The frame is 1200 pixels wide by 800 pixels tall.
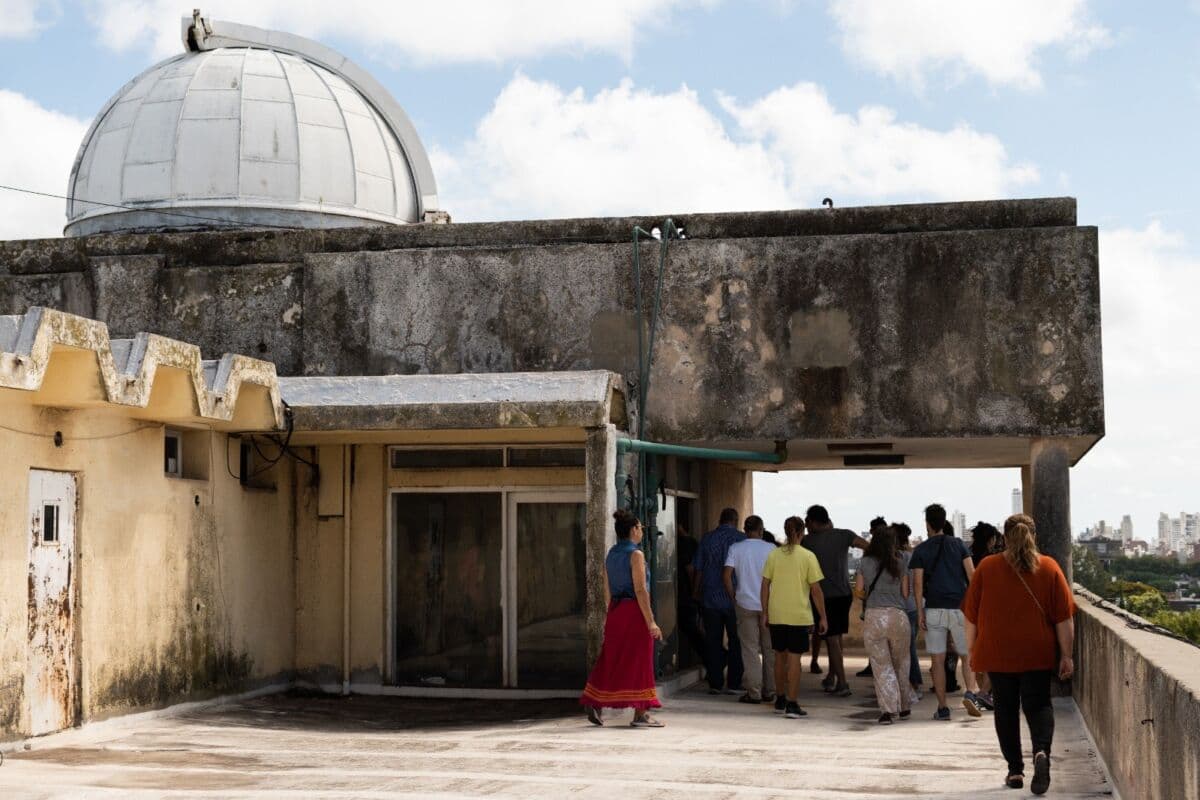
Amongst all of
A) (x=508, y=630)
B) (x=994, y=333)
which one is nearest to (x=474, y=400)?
(x=508, y=630)

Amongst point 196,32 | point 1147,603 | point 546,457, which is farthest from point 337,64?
point 1147,603

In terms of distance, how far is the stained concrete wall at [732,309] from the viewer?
1356 centimetres

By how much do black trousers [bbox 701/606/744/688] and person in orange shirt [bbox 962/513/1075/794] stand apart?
5.77 metres

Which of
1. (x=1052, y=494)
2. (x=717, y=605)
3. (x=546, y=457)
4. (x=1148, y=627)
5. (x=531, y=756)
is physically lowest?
(x=531, y=756)

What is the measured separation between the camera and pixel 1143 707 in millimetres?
7188

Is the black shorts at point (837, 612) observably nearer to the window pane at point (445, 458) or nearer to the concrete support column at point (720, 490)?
the concrete support column at point (720, 490)

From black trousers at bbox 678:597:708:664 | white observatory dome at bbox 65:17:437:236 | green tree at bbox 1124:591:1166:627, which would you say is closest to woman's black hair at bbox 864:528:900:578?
black trousers at bbox 678:597:708:664

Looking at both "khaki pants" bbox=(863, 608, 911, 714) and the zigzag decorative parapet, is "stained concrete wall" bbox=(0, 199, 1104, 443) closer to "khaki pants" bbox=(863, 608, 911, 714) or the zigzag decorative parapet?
the zigzag decorative parapet

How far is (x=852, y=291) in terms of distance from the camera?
13820 millimetres

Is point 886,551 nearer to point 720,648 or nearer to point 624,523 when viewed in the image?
point 624,523

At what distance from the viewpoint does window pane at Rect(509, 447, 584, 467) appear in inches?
563

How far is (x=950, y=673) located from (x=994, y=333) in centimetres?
351

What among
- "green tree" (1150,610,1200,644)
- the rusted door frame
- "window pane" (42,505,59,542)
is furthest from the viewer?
"green tree" (1150,610,1200,644)

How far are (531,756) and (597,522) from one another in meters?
2.56
